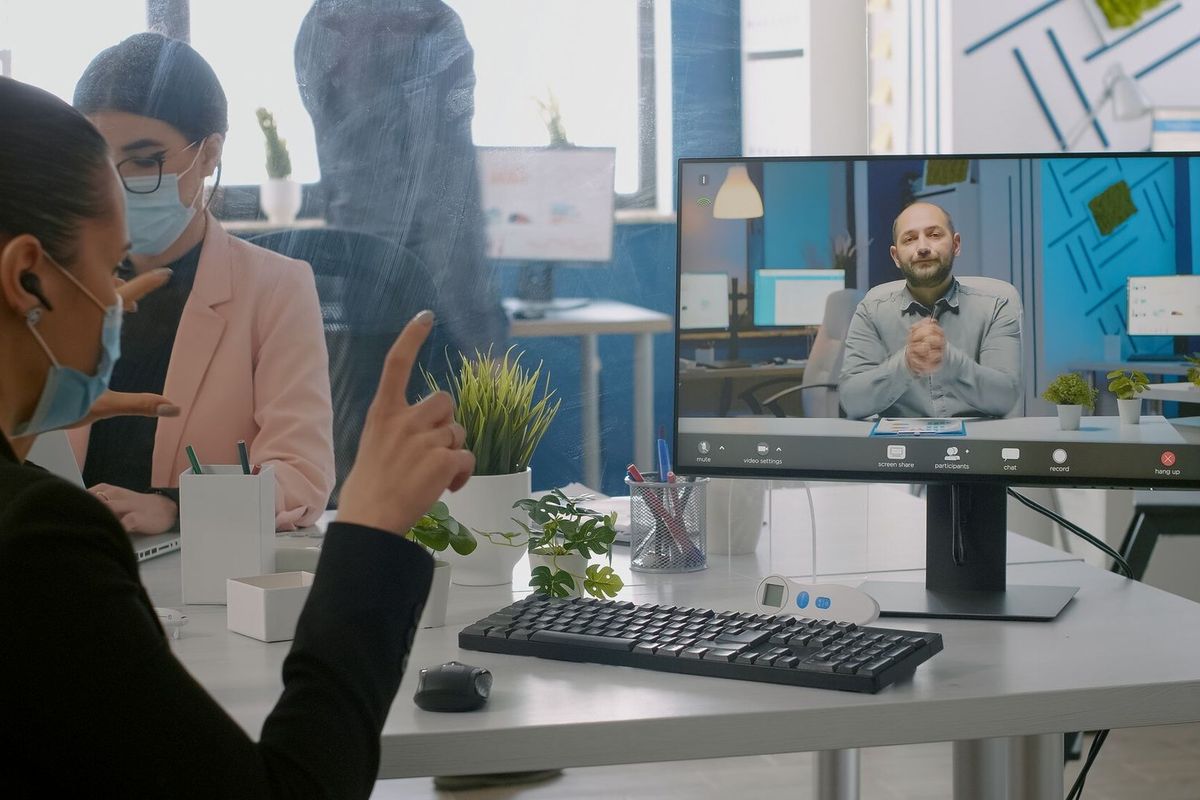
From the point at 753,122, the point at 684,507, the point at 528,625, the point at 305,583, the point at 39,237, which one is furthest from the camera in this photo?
the point at 753,122

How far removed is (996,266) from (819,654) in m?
0.53

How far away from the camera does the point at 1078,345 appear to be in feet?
4.49

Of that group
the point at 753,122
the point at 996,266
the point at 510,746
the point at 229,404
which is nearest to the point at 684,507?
the point at 996,266

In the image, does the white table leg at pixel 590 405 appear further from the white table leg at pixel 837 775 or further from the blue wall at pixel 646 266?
the white table leg at pixel 837 775

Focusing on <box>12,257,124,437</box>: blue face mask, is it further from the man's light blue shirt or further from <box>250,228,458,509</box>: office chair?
<box>250,228,458,509</box>: office chair

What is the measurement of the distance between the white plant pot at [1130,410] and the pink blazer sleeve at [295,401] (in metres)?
1.25

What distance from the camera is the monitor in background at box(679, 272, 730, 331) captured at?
1467 mm

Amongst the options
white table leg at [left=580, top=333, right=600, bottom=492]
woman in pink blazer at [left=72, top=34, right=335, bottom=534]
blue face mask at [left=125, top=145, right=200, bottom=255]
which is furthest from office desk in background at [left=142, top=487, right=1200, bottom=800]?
white table leg at [left=580, top=333, right=600, bottom=492]

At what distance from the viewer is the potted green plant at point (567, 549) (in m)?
1.36

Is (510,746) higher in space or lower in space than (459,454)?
lower

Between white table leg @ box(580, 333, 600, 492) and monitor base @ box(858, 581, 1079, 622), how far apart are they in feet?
3.96

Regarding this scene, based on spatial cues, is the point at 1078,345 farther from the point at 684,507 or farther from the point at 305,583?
the point at 305,583

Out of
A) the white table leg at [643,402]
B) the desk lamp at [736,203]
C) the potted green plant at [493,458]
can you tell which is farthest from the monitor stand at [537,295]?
the desk lamp at [736,203]

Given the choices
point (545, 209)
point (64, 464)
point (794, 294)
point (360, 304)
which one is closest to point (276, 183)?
point (360, 304)
